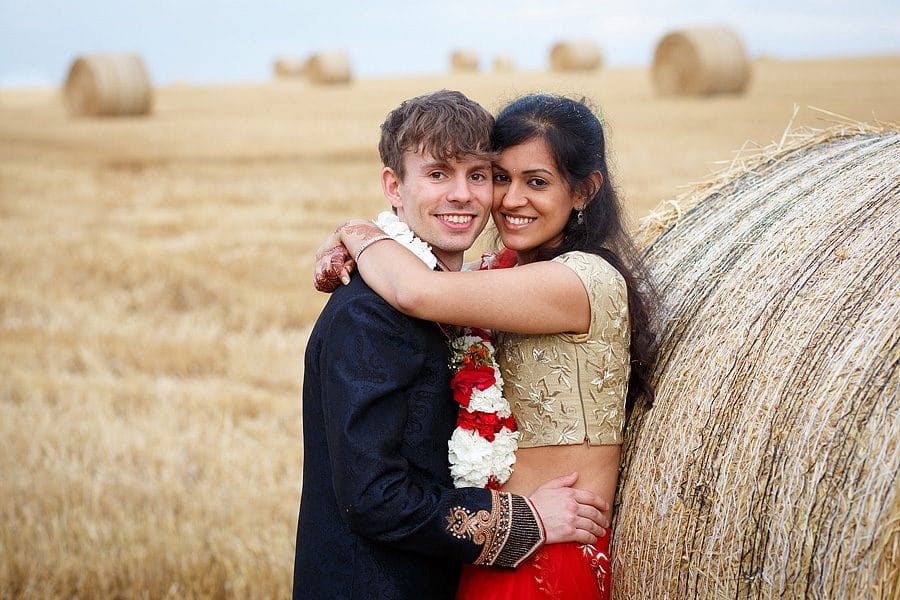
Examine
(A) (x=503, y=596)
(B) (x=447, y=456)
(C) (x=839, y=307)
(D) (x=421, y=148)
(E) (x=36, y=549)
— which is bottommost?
(E) (x=36, y=549)

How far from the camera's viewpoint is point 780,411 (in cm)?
239

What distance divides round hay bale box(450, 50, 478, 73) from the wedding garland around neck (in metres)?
39.0

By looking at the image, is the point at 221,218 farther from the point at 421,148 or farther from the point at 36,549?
the point at 421,148

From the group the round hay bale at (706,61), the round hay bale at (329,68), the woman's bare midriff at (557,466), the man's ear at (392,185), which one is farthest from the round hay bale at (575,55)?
the woman's bare midriff at (557,466)

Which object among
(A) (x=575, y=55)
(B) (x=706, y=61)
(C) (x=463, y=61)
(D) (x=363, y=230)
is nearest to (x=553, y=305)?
(D) (x=363, y=230)

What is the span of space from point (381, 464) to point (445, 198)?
709 millimetres

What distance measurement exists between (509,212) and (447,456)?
67cm

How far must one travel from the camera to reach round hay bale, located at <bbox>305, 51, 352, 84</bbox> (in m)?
30.8

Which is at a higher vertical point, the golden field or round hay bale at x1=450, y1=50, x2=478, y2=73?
round hay bale at x1=450, y1=50, x2=478, y2=73

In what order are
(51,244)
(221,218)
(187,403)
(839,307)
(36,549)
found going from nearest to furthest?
1. (839,307)
2. (36,549)
3. (187,403)
4. (51,244)
5. (221,218)

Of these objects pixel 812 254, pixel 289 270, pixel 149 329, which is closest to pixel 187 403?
pixel 149 329

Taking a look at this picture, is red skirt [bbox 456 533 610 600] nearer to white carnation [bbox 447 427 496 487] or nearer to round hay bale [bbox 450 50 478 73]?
white carnation [bbox 447 427 496 487]

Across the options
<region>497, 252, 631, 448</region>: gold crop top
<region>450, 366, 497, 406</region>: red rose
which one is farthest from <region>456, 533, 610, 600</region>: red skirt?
<region>450, 366, 497, 406</region>: red rose

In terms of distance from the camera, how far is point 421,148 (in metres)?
2.65
